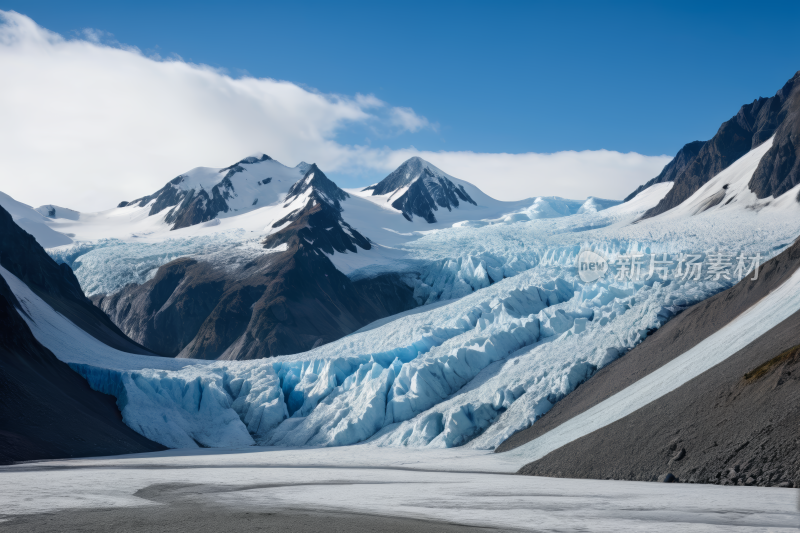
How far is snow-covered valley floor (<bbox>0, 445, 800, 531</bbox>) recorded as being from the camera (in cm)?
1024

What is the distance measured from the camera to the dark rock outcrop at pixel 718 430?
1513 centimetres

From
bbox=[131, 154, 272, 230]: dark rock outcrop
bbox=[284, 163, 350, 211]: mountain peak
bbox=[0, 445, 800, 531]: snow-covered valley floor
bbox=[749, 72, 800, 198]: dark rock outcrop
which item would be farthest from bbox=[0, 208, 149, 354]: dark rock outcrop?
bbox=[749, 72, 800, 198]: dark rock outcrop

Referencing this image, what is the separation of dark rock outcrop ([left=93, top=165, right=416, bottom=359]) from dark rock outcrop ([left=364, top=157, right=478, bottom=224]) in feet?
197

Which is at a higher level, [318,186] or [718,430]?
[318,186]

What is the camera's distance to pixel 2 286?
42969 millimetres

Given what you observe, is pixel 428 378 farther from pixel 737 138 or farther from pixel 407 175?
pixel 407 175

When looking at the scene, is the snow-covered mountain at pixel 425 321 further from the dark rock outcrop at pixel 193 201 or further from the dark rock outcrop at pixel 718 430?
the dark rock outcrop at pixel 193 201

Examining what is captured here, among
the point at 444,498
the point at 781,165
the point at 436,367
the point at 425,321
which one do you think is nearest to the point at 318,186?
the point at 781,165

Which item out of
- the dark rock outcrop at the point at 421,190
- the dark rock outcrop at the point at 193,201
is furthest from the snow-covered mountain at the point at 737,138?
the dark rock outcrop at the point at 193,201

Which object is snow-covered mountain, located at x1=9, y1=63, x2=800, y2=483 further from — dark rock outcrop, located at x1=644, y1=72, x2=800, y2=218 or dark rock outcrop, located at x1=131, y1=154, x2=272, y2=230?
dark rock outcrop, located at x1=131, y1=154, x2=272, y2=230

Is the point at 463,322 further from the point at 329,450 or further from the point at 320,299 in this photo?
the point at 320,299

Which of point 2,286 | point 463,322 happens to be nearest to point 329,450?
point 463,322

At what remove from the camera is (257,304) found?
81938 millimetres

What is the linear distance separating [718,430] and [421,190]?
499 feet
